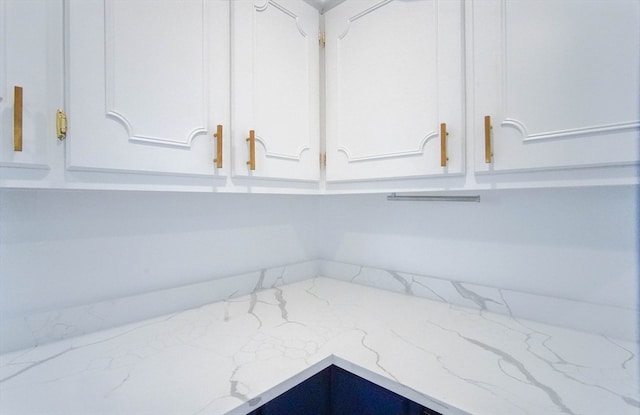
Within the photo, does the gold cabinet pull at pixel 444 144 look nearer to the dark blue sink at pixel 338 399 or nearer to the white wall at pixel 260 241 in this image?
the white wall at pixel 260 241

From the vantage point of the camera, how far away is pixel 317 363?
0.81m

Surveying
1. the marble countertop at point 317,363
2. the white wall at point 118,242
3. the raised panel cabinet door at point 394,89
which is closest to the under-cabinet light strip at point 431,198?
the raised panel cabinet door at point 394,89

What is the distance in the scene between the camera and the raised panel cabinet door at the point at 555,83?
0.73 metres

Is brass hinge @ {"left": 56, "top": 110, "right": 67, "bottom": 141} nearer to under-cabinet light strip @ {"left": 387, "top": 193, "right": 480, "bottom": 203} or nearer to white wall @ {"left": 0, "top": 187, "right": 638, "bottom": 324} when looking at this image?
white wall @ {"left": 0, "top": 187, "right": 638, "bottom": 324}

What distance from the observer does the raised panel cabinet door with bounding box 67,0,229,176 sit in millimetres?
745

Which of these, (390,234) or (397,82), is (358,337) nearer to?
(390,234)

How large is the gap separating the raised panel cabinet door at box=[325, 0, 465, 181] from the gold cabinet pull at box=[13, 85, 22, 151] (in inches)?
36.8

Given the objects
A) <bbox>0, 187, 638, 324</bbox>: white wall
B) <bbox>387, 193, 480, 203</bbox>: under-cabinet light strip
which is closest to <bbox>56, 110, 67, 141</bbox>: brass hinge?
<bbox>0, 187, 638, 324</bbox>: white wall

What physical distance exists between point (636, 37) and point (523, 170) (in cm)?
36

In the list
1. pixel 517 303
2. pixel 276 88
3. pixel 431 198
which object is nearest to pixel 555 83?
pixel 431 198

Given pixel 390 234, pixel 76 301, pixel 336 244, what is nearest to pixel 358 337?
pixel 390 234

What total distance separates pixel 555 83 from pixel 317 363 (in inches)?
37.4

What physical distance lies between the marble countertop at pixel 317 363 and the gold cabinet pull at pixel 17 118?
542mm

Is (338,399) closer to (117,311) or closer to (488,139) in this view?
(117,311)
